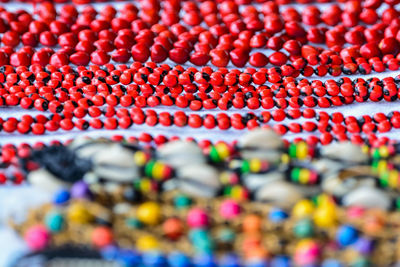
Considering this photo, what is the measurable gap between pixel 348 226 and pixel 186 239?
0.16 m

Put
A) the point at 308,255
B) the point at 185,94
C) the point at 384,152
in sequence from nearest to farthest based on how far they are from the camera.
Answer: the point at 308,255 < the point at 384,152 < the point at 185,94

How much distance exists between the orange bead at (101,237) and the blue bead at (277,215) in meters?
0.16

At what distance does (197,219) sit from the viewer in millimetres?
503

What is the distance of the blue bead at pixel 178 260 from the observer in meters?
0.49

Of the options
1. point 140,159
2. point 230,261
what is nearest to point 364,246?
point 230,261

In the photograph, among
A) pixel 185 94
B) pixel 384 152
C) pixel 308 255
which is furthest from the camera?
pixel 185 94

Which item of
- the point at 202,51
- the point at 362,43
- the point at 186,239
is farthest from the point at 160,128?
the point at 362,43

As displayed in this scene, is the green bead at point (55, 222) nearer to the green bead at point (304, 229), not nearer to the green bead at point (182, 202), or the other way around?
the green bead at point (182, 202)

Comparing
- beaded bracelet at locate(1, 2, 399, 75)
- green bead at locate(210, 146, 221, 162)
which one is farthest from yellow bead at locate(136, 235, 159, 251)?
beaded bracelet at locate(1, 2, 399, 75)

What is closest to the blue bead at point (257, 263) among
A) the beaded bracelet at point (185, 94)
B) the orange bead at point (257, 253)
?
the orange bead at point (257, 253)

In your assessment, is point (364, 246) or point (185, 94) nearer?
point (364, 246)

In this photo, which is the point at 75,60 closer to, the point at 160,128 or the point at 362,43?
the point at 160,128

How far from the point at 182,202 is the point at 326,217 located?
0.14 metres

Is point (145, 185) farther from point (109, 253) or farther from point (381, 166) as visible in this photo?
point (381, 166)
